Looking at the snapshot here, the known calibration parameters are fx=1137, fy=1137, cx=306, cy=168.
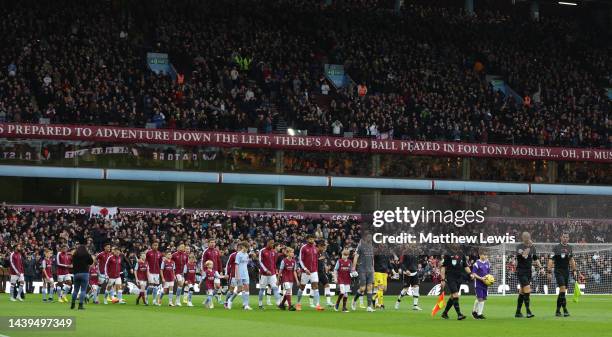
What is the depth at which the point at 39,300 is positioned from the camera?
4103cm

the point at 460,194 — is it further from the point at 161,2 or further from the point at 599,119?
the point at 161,2

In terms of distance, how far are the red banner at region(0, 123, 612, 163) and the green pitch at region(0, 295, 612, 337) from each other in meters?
23.4

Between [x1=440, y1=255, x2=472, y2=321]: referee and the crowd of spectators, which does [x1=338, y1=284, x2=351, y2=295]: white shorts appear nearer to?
[x1=440, y1=255, x2=472, y2=321]: referee

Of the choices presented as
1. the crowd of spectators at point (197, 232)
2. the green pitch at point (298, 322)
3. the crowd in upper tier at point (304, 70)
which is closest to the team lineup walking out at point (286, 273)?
the green pitch at point (298, 322)

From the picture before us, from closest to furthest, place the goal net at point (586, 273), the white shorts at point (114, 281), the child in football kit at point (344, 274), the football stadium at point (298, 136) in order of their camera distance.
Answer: the child in football kit at point (344, 274), the white shorts at point (114, 281), the football stadium at point (298, 136), the goal net at point (586, 273)

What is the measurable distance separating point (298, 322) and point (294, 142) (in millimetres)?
37001

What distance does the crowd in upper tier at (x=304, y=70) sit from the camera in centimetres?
6166

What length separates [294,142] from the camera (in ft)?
214

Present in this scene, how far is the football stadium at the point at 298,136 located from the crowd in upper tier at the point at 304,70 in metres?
0.14

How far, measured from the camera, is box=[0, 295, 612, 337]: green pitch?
80.3 feet

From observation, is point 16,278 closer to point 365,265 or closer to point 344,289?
point 344,289

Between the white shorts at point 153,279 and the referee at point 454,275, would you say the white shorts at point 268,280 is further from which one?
the referee at point 454,275

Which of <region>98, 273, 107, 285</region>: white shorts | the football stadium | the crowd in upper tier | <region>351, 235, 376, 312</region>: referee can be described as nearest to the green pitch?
<region>351, 235, 376, 312</region>: referee

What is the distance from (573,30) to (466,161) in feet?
69.8
